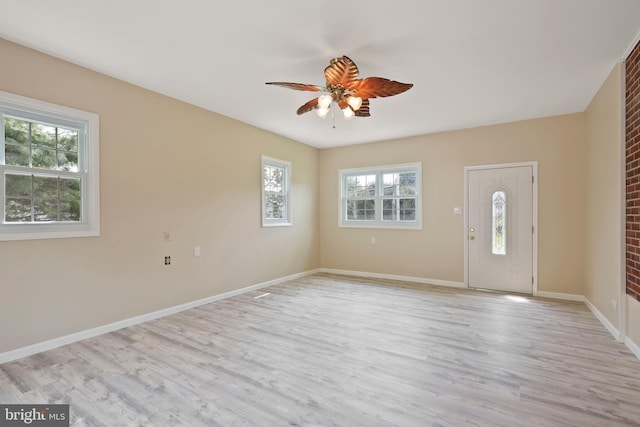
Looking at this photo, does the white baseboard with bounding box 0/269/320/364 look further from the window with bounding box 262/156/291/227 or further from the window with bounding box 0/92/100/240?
the window with bounding box 262/156/291/227

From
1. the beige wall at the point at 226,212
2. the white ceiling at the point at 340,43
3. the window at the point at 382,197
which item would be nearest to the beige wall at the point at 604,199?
the beige wall at the point at 226,212

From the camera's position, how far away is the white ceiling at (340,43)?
88.7 inches

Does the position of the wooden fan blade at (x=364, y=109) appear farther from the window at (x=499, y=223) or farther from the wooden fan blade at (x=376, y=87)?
the window at (x=499, y=223)

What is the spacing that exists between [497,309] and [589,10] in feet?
10.7

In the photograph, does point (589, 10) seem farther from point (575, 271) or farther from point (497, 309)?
point (575, 271)

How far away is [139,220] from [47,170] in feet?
3.11

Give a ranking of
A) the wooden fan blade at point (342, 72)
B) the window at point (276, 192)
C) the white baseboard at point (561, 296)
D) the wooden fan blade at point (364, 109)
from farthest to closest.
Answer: the window at point (276, 192) → the white baseboard at point (561, 296) → the wooden fan blade at point (364, 109) → the wooden fan blade at point (342, 72)

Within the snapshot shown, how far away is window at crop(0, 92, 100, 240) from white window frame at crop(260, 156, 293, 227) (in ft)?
8.19

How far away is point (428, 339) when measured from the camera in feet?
10.1

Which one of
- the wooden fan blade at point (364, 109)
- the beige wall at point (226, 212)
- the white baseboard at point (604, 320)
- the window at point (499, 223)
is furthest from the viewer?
the window at point (499, 223)

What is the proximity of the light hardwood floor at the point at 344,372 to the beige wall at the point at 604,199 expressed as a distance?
1.44 ft

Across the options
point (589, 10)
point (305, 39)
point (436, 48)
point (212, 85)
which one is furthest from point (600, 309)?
point (212, 85)

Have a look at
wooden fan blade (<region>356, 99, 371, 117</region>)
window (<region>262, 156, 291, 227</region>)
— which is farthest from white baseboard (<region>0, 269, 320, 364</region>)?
wooden fan blade (<region>356, 99, 371, 117</region>)

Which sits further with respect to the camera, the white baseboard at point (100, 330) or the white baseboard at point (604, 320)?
the white baseboard at point (604, 320)
